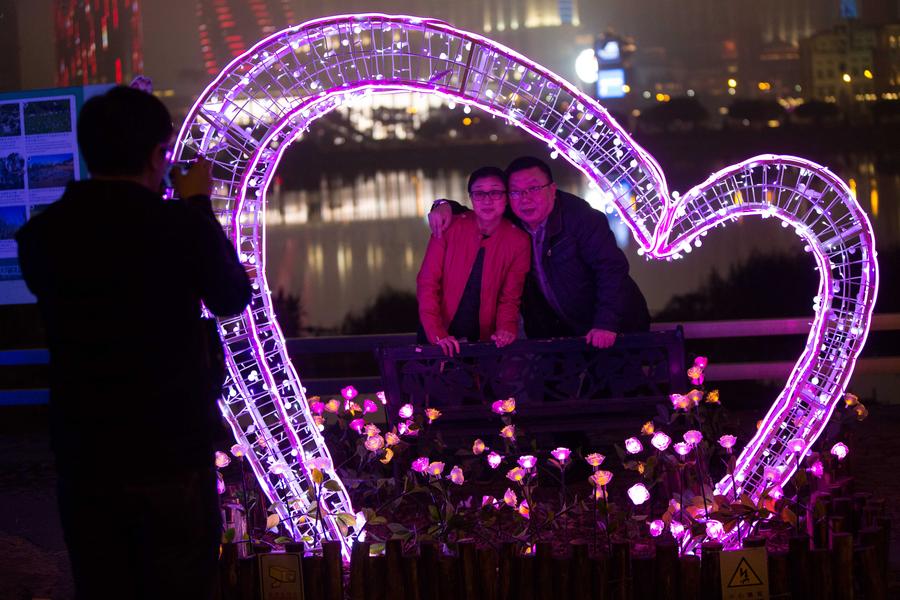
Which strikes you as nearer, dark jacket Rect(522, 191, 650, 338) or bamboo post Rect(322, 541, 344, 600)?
bamboo post Rect(322, 541, 344, 600)

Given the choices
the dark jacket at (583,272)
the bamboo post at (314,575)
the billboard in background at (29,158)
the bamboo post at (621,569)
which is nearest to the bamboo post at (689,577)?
the bamboo post at (621,569)

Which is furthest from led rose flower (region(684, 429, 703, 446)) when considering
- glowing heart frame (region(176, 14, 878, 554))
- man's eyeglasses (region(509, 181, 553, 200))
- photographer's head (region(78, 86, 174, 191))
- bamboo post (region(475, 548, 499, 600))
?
photographer's head (region(78, 86, 174, 191))

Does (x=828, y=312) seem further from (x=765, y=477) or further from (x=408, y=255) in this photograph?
(x=408, y=255)

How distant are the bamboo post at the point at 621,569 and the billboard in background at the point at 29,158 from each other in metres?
4.90

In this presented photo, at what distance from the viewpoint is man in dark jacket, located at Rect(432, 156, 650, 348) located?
5.26 metres

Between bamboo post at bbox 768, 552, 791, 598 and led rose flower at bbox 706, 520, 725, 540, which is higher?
led rose flower at bbox 706, 520, 725, 540

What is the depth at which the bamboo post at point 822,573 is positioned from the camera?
11.6 ft

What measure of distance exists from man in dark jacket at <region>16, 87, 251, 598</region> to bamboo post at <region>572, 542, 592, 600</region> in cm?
152

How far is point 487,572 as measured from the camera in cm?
366

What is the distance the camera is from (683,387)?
16.5 feet

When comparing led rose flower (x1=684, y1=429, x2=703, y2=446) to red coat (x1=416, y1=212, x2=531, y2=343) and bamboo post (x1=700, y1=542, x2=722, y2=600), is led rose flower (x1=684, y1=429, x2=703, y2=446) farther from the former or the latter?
red coat (x1=416, y1=212, x2=531, y2=343)

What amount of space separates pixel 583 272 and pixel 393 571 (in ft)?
7.34

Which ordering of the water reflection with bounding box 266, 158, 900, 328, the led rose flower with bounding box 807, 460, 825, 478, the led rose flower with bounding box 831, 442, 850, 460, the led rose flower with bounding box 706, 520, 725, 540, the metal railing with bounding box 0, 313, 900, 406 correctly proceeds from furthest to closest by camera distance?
the water reflection with bounding box 266, 158, 900, 328, the metal railing with bounding box 0, 313, 900, 406, the led rose flower with bounding box 831, 442, 850, 460, the led rose flower with bounding box 807, 460, 825, 478, the led rose flower with bounding box 706, 520, 725, 540

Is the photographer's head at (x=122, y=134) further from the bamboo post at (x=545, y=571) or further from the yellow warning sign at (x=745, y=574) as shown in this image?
the yellow warning sign at (x=745, y=574)
